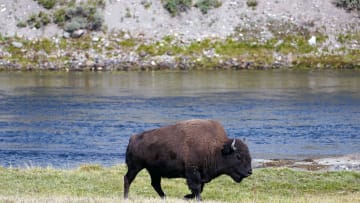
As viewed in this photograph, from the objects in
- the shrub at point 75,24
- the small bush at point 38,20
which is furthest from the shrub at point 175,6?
the small bush at point 38,20

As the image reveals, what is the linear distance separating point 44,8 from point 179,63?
16481 mm

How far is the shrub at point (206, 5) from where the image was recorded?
77.2 m

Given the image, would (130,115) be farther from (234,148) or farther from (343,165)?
(234,148)

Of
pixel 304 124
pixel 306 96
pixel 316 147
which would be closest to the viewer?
pixel 316 147

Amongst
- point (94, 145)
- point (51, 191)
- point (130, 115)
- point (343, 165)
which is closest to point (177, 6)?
point (130, 115)

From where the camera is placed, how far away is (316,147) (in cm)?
3359

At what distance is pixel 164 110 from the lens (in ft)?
146

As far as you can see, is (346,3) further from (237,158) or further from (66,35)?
(237,158)

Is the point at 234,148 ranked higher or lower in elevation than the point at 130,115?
higher

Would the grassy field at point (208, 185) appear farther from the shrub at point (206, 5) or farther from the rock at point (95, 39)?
the shrub at point (206, 5)

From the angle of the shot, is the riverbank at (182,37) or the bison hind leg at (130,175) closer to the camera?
the bison hind leg at (130,175)

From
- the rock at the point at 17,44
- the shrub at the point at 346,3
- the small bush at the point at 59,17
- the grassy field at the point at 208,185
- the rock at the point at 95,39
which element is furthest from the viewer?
the shrub at the point at 346,3

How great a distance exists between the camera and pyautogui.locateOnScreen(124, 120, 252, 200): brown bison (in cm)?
1656

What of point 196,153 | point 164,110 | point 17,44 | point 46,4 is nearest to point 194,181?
point 196,153
